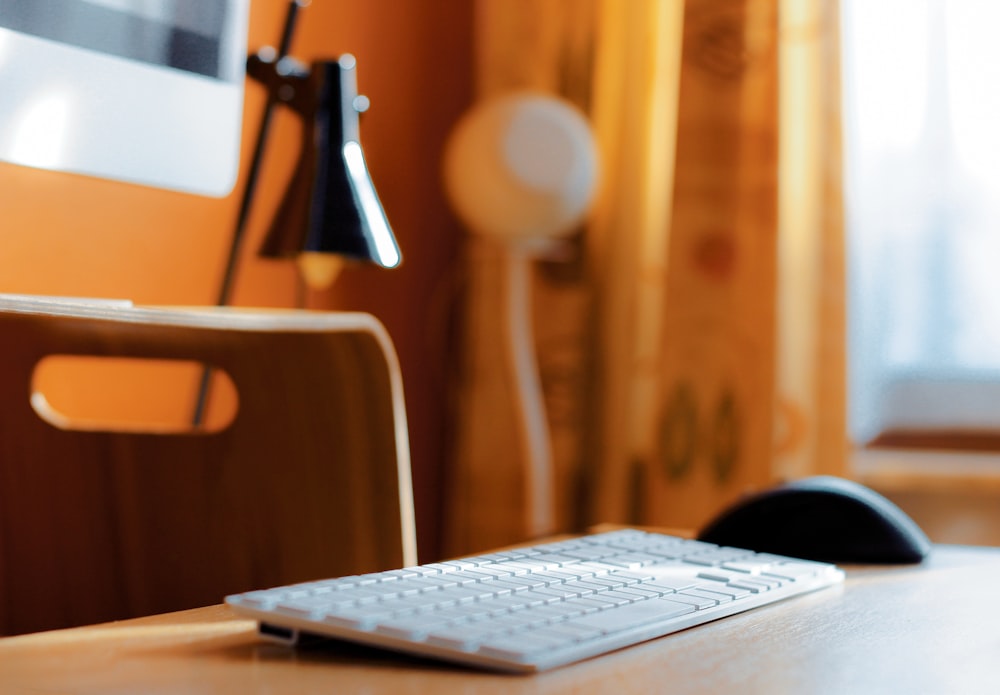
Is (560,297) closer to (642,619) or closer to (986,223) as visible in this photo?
(986,223)

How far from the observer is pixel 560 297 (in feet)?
6.65

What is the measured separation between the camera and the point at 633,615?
490 mm

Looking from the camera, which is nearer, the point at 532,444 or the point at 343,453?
the point at 343,453

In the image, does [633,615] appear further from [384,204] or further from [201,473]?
[384,204]

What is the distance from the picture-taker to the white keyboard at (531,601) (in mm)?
433

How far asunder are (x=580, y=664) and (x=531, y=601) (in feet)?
0.20

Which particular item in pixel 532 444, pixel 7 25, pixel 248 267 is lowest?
pixel 532 444

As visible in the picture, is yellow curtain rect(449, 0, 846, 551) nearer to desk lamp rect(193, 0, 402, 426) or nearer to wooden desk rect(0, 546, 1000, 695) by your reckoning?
desk lamp rect(193, 0, 402, 426)

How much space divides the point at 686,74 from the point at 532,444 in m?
0.65

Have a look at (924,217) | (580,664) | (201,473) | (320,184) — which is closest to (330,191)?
(320,184)

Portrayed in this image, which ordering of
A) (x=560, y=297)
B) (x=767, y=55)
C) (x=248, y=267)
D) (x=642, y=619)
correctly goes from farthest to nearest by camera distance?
(x=560, y=297) < (x=767, y=55) < (x=248, y=267) < (x=642, y=619)

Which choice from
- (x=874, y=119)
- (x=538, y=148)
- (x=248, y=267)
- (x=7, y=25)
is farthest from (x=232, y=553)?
(x=874, y=119)

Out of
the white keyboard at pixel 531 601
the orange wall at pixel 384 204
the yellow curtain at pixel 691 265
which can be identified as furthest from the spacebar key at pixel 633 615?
the yellow curtain at pixel 691 265

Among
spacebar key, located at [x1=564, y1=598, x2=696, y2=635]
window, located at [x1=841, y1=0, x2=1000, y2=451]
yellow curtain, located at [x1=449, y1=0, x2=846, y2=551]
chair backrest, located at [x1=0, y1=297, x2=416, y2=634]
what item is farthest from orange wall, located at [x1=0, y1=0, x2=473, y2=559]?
spacebar key, located at [x1=564, y1=598, x2=696, y2=635]
